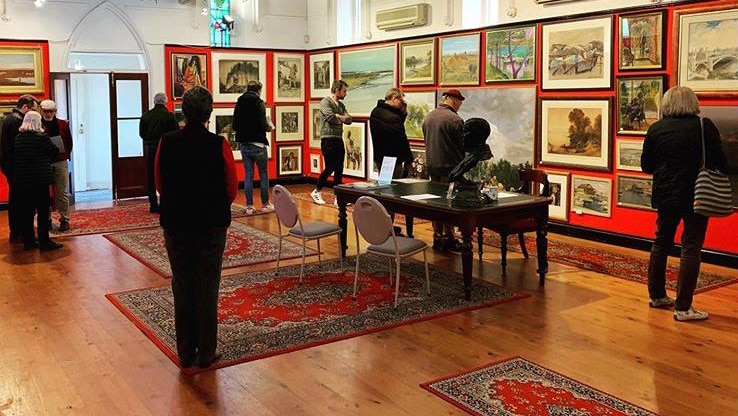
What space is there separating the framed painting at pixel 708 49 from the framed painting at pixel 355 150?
5.99 metres

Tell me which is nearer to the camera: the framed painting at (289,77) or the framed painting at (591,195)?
the framed painting at (591,195)

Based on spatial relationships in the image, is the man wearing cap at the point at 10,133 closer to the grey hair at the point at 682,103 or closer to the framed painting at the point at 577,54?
the framed painting at the point at 577,54

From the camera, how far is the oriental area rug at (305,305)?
4906 millimetres

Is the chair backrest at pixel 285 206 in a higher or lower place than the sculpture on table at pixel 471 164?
lower

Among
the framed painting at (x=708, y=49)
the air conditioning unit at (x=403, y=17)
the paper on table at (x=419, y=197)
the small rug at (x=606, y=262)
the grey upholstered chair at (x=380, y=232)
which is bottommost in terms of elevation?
the small rug at (x=606, y=262)

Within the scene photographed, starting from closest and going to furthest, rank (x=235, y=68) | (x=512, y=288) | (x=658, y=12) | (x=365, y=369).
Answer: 1. (x=365, y=369)
2. (x=512, y=288)
3. (x=658, y=12)
4. (x=235, y=68)

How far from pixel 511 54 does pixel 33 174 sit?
5721 mm

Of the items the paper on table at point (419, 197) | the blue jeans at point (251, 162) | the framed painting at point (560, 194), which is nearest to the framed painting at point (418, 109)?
the blue jeans at point (251, 162)

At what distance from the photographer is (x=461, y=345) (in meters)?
4.80

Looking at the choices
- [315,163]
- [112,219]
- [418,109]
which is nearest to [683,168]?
[418,109]

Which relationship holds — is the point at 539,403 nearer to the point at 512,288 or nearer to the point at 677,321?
the point at 677,321

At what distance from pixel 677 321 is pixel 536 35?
4.51 metres

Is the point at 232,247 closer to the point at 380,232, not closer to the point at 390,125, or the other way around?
the point at 390,125

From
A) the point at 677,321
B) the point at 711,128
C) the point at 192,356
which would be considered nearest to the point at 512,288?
the point at 677,321
